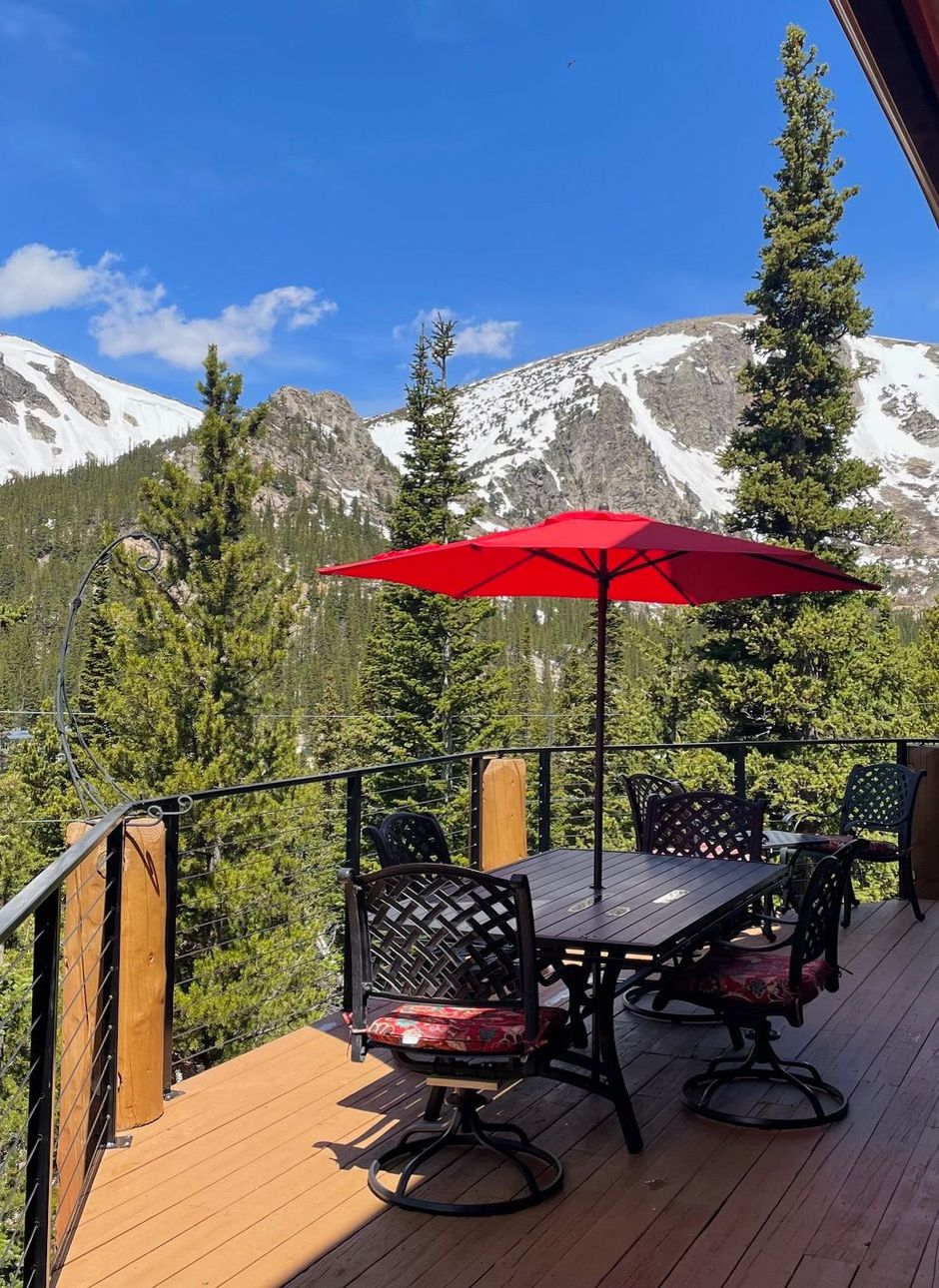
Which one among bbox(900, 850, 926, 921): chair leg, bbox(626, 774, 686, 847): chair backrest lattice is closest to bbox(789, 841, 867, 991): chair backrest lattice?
bbox(626, 774, 686, 847): chair backrest lattice

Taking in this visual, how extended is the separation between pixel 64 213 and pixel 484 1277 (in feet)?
262

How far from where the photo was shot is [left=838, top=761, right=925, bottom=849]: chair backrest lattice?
627 centimetres

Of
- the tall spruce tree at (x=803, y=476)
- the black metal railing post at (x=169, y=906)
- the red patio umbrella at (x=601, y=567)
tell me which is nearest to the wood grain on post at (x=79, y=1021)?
the black metal railing post at (x=169, y=906)

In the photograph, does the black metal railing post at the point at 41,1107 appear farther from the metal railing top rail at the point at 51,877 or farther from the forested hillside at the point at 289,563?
the forested hillside at the point at 289,563

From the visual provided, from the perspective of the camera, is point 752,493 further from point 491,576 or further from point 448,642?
point 491,576

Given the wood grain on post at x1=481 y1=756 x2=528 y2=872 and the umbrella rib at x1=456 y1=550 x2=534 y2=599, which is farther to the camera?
the wood grain on post at x1=481 y1=756 x2=528 y2=872

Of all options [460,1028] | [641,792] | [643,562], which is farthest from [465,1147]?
[641,792]

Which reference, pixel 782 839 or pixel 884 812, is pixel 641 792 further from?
pixel 884 812

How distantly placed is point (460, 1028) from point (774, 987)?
1.09 metres

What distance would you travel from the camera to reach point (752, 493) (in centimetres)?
2011

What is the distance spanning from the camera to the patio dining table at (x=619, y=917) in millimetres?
3066

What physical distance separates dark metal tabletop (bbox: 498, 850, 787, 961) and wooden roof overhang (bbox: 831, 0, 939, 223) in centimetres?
207

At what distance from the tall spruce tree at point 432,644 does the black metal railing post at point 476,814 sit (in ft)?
77.1

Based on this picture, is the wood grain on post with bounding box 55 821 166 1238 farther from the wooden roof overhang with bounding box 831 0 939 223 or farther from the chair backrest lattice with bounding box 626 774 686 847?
the chair backrest lattice with bounding box 626 774 686 847
